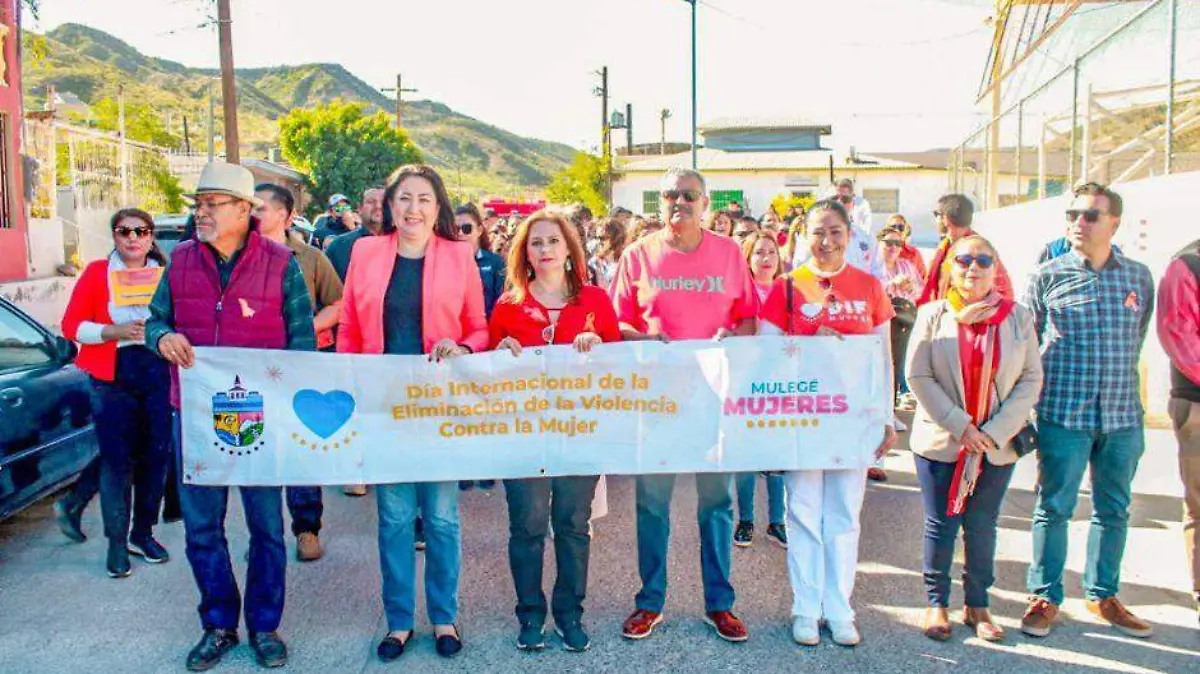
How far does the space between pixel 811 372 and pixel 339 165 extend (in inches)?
2163

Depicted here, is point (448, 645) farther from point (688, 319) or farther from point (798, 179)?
point (798, 179)

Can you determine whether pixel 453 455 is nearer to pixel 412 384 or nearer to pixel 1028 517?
pixel 412 384

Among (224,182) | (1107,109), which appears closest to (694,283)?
(224,182)

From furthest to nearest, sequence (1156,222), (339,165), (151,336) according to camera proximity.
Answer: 1. (339,165)
2. (1156,222)
3. (151,336)

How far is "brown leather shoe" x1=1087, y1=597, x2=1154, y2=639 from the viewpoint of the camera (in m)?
4.57

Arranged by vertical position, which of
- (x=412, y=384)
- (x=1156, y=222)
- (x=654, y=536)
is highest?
(x=1156, y=222)

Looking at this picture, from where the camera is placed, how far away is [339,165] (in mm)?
56281

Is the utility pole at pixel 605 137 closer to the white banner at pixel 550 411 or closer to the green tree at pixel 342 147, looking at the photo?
the green tree at pixel 342 147

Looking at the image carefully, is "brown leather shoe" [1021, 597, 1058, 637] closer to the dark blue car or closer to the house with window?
the dark blue car

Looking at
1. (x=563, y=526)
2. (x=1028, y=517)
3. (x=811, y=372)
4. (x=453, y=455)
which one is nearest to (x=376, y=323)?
(x=453, y=455)

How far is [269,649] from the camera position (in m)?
4.32

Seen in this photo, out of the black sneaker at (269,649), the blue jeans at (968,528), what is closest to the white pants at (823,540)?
the blue jeans at (968,528)

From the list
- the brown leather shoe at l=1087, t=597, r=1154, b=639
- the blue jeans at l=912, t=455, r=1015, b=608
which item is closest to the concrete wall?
the brown leather shoe at l=1087, t=597, r=1154, b=639

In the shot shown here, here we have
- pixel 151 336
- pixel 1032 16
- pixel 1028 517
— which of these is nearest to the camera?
pixel 151 336
